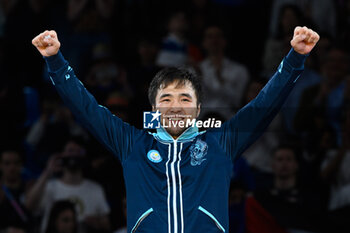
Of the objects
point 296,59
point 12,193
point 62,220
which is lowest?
point 62,220

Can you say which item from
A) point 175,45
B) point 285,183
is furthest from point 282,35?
point 285,183

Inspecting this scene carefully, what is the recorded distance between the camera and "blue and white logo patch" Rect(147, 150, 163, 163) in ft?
12.5

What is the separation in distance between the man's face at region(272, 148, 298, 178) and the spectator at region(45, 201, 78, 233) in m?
A: 1.62

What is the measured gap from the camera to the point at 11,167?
6.72 m

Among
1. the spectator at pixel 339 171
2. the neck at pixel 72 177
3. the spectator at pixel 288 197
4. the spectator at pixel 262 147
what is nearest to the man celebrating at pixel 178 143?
the spectator at pixel 288 197

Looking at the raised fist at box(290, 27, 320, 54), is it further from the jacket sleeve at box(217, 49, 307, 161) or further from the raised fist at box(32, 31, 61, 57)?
the raised fist at box(32, 31, 61, 57)

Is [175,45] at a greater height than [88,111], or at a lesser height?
greater

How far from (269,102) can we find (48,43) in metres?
1.06

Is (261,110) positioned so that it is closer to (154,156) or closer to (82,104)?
(154,156)

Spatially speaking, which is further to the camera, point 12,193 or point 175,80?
point 12,193

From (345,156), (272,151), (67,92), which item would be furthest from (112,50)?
(67,92)

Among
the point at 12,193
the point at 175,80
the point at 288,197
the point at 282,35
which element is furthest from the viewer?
the point at 282,35

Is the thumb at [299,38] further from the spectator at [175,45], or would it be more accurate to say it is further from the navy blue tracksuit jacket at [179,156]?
the spectator at [175,45]

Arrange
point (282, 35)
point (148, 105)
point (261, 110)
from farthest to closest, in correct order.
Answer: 1. point (282, 35)
2. point (148, 105)
3. point (261, 110)
